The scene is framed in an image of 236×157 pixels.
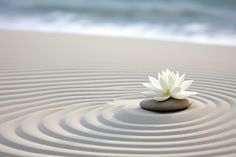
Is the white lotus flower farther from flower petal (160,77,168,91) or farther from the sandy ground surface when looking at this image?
the sandy ground surface

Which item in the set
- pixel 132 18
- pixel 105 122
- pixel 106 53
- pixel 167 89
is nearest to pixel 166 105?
pixel 167 89

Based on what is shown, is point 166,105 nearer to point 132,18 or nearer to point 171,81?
point 171,81

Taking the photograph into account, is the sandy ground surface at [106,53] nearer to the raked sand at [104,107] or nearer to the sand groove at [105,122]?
the raked sand at [104,107]

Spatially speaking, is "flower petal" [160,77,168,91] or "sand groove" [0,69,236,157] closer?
"sand groove" [0,69,236,157]

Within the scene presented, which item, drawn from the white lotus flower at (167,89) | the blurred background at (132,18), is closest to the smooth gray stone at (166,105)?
the white lotus flower at (167,89)

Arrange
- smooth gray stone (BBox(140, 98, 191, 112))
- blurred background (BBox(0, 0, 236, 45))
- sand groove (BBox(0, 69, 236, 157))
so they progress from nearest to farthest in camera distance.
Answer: sand groove (BBox(0, 69, 236, 157)) → smooth gray stone (BBox(140, 98, 191, 112)) → blurred background (BBox(0, 0, 236, 45))

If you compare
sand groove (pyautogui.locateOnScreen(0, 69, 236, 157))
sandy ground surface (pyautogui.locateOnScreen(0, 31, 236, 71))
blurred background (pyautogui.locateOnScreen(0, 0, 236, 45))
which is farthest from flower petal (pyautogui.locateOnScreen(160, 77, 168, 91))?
blurred background (pyautogui.locateOnScreen(0, 0, 236, 45))
